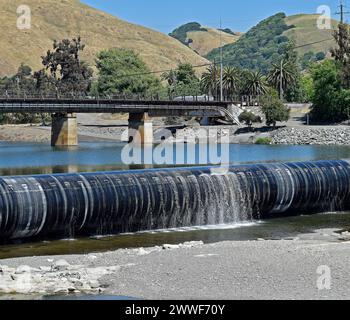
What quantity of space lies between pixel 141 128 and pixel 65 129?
1322 centimetres

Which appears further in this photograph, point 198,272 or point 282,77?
point 282,77

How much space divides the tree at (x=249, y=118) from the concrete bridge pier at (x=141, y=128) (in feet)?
57.6

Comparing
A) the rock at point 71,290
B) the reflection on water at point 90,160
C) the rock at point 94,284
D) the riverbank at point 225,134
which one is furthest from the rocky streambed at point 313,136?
the rock at point 71,290

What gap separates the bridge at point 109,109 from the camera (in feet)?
395

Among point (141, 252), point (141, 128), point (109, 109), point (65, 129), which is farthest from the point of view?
point (141, 128)

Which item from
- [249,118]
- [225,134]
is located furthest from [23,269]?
[249,118]

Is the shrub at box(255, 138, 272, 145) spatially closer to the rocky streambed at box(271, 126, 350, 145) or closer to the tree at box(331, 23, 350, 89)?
the rocky streambed at box(271, 126, 350, 145)

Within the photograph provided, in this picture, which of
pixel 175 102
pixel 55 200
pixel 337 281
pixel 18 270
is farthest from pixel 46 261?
pixel 175 102

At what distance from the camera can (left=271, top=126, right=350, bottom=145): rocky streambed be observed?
419 feet

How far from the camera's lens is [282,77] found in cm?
18488

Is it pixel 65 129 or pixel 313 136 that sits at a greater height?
pixel 65 129

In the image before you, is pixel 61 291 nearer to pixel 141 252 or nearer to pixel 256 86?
pixel 141 252

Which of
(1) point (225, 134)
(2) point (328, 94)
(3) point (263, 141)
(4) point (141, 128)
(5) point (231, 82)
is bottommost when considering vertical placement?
(3) point (263, 141)

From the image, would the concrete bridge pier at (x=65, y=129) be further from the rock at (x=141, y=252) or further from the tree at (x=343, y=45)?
the rock at (x=141, y=252)
